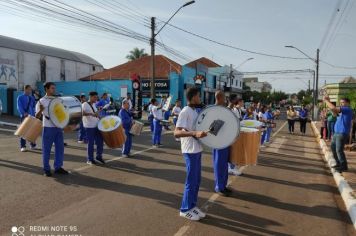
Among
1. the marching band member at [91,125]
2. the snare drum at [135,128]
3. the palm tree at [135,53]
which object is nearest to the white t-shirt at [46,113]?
the marching band member at [91,125]

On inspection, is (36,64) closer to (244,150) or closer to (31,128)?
(31,128)

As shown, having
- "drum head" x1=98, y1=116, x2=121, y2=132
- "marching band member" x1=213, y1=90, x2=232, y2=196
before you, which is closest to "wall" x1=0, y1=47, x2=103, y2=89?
"drum head" x1=98, y1=116, x2=121, y2=132

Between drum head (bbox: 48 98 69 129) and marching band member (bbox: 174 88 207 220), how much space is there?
11.5ft

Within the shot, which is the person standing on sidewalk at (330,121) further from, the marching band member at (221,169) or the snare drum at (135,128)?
the marching band member at (221,169)

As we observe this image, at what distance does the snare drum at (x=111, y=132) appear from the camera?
962 centimetres

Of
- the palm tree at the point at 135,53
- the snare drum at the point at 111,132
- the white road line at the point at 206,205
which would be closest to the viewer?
the white road line at the point at 206,205

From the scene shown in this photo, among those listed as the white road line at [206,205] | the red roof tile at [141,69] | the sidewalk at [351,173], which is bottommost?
the sidewalk at [351,173]

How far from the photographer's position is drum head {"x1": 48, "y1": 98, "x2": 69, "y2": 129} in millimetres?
8086

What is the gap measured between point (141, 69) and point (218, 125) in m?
40.4

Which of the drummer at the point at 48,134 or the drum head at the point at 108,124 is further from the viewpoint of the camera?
the drum head at the point at 108,124

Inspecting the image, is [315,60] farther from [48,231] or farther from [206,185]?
[48,231]

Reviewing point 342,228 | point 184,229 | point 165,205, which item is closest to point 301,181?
point 342,228

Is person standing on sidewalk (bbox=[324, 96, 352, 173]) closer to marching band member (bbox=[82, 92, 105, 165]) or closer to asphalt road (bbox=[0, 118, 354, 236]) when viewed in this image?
asphalt road (bbox=[0, 118, 354, 236])

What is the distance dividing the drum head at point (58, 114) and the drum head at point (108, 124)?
1.58 meters
